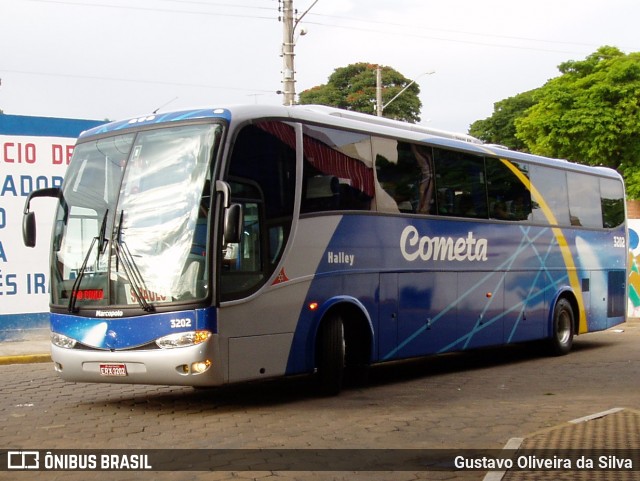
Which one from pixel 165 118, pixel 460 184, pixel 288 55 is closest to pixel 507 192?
pixel 460 184

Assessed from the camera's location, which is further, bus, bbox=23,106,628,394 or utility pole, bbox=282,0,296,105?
utility pole, bbox=282,0,296,105

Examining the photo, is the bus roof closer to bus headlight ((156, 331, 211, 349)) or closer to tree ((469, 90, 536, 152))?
bus headlight ((156, 331, 211, 349))

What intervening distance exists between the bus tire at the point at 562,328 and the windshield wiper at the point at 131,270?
930 cm

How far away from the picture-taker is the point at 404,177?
44.0ft

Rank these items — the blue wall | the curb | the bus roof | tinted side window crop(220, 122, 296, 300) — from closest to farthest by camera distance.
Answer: tinted side window crop(220, 122, 296, 300) → the bus roof → the curb → the blue wall

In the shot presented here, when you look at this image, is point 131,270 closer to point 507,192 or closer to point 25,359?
point 25,359

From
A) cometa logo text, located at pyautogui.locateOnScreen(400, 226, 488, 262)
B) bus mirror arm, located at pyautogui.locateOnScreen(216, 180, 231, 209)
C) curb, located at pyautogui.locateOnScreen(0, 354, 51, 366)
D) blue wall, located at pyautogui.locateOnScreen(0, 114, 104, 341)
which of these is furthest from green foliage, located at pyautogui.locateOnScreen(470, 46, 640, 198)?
bus mirror arm, located at pyautogui.locateOnScreen(216, 180, 231, 209)

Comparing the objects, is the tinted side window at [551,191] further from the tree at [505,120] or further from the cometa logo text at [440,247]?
the tree at [505,120]

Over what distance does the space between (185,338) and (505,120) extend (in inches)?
3032

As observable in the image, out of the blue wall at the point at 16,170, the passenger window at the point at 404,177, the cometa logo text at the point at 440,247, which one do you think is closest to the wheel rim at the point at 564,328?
the cometa logo text at the point at 440,247

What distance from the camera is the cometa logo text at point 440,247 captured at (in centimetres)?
1332

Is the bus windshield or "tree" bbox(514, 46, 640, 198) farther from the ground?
"tree" bbox(514, 46, 640, 198)

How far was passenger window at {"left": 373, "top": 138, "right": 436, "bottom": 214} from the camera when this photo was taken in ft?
42.6

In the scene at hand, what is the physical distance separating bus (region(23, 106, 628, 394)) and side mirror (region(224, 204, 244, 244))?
2cm
